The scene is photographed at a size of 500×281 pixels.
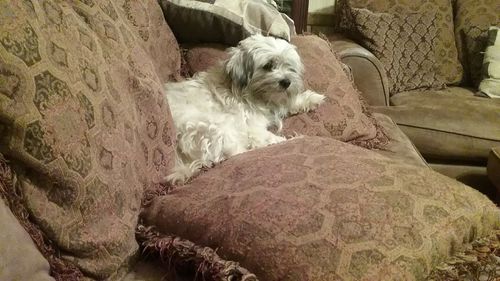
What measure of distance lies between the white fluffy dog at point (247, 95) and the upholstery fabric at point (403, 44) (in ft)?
3.27

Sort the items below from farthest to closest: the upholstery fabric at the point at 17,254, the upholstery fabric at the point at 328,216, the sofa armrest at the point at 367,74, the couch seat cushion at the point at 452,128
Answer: the sofa armrest at the point at 367,74
the couch seat cushion at the point at 452,128
the upholstery fabric at the point at 328,216
the upholstery fabric at the point at 17,254

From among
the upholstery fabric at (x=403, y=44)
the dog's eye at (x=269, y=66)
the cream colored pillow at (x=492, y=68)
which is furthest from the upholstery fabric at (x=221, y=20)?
the cream colored pillow at (x=492, y=68)

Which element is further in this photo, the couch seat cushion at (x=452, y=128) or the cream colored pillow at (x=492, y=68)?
the cream colored pillow at (x=492, y=68)

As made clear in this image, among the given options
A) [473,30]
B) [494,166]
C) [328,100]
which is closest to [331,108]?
[328,100]

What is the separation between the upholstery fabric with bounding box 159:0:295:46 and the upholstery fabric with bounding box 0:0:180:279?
54 centimetres

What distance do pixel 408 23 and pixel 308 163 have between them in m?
1.83

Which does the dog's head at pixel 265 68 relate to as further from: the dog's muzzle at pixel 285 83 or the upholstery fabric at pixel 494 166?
the upholstery fabric at pixel 494 166

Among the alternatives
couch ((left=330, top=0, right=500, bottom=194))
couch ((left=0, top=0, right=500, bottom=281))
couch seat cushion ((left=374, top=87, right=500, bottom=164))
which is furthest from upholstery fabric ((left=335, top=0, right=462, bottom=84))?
couch ((left=0, top=0, right=500, bottom=281))

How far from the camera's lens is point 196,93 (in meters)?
1.75

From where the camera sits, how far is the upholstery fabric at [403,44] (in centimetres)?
271

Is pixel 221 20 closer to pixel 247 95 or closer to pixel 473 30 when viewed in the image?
pixel 247 95

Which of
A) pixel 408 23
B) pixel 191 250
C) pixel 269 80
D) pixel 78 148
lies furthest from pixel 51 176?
pixel 408 23

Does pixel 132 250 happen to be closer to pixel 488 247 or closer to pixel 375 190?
pixel 375 190

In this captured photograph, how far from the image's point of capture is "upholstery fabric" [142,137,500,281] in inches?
37.6
